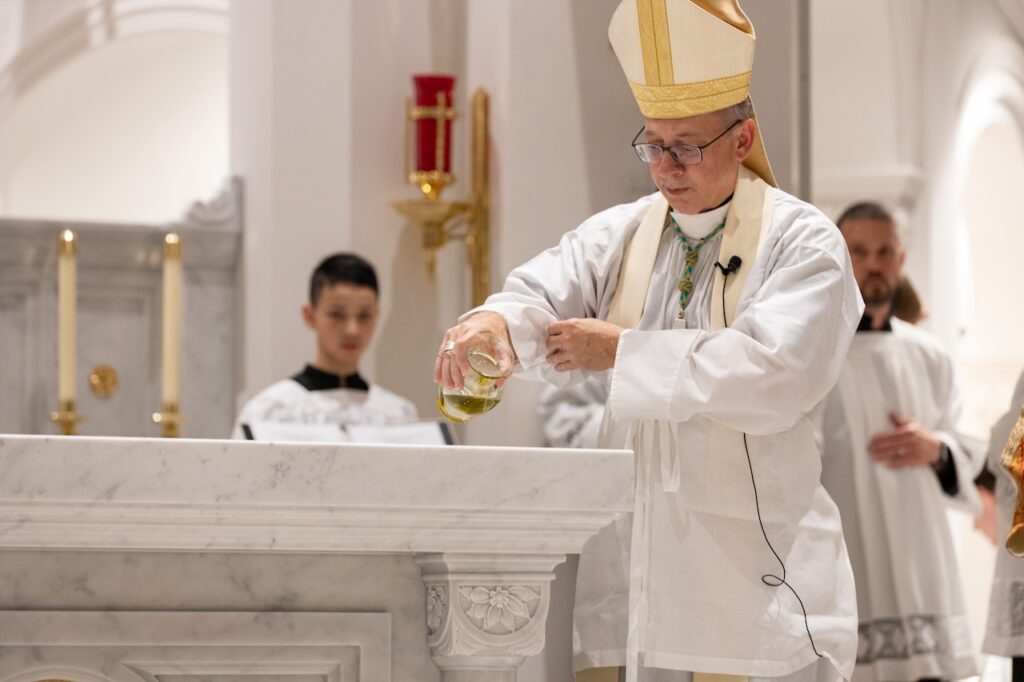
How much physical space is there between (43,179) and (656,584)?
813 cm

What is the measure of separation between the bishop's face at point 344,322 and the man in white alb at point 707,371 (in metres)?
2.04

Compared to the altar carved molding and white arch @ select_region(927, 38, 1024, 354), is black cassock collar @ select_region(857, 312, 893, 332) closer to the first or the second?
white arch @ select_region(927, 38, 1024, 354)

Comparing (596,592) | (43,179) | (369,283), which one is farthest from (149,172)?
(596,592)

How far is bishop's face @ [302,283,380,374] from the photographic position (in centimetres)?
505

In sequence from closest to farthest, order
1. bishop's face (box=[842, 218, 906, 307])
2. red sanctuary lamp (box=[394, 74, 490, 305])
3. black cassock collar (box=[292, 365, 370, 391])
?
bishop's face (box=[842, 218, 906, 307]), black cassock collar (box=[292, 365, 370, 391]), red sanctuary lamp (box=[394, 74, 490, 305])

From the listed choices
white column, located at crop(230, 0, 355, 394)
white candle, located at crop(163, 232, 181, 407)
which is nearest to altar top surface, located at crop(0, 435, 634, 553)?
white candle, located at crop(163, 232, 181, 407)

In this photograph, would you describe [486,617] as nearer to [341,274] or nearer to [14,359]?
[341,274]

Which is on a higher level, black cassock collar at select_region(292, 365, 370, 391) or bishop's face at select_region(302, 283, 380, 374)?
bishop's face at select_region(302, 283, 380, 374)

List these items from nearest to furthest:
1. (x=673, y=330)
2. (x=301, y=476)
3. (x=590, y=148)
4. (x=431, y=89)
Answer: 1. (x=301, y=476)
2. (x=673, y=330)
3. (x=590, y=148)
4. (x=431, y=89)

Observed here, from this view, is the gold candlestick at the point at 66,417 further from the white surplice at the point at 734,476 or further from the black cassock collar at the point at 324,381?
the white surplice at the point at 734,476

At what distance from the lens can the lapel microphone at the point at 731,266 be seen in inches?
114

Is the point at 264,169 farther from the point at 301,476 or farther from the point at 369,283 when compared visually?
the point at 301,476

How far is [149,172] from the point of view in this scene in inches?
411

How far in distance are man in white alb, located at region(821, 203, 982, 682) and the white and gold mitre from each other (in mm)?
2091
